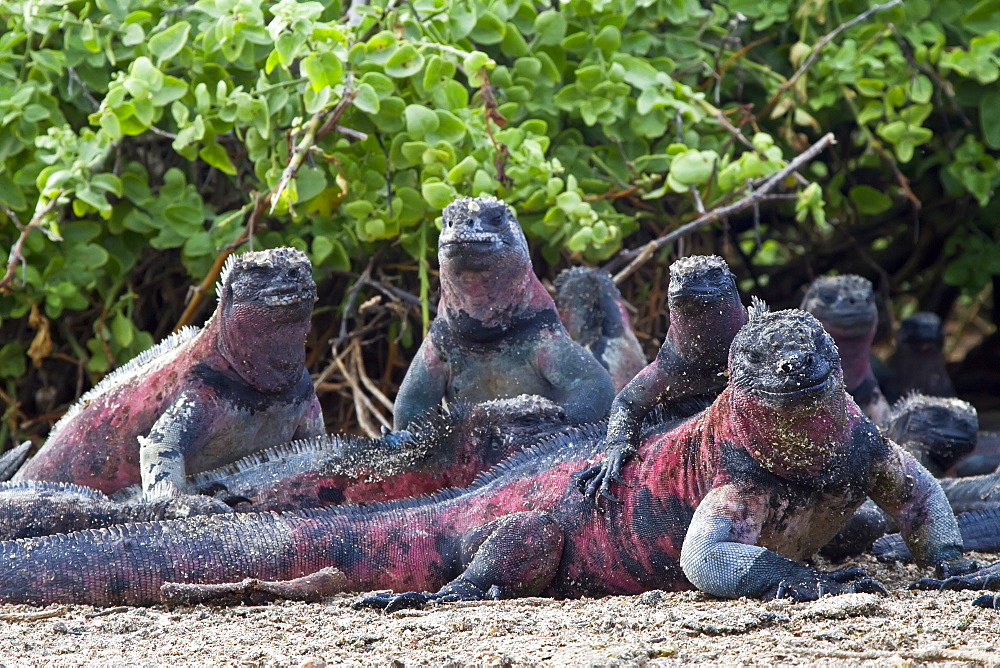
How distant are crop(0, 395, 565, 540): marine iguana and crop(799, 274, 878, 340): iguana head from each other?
7.38 ft

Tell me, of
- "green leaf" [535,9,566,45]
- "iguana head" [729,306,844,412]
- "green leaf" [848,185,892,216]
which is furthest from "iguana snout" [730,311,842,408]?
"green leaf" [848,185,892,216]

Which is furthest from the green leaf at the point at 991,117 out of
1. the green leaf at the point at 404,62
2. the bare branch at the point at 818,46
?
the green leaf at the point at 404,62

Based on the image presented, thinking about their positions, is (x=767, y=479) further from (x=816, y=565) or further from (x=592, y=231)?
(x=592, y=231)

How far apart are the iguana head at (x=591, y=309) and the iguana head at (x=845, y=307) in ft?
3.84

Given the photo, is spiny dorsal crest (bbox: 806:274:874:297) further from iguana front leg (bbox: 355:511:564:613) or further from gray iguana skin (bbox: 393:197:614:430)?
iguana front leg (bbox: 355:511:564:613)

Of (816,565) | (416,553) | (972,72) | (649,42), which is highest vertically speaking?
(649,42)

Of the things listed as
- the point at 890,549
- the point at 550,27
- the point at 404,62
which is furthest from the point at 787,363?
the point at 550,27

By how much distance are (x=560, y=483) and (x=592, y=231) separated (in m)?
1.78

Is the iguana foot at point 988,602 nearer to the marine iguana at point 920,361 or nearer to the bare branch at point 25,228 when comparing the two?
the bare branch at point 25,228

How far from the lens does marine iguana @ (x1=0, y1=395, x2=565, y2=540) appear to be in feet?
14.9

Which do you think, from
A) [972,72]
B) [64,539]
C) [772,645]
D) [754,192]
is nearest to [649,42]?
[754,192]

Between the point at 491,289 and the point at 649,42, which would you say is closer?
the point at 491,289

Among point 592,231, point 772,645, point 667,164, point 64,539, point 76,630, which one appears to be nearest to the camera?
point 772,645

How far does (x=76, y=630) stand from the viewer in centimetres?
352
